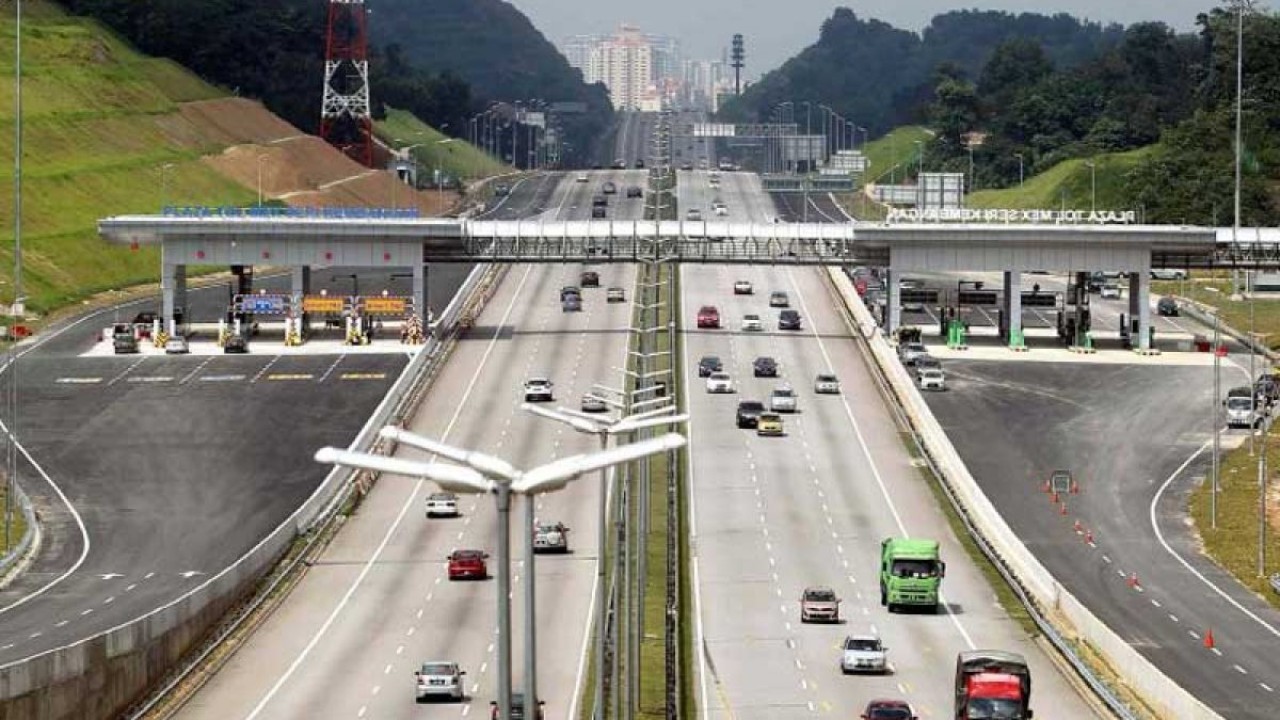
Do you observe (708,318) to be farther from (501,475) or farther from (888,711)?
(501,475)

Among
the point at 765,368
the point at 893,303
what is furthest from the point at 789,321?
the point at 765,368

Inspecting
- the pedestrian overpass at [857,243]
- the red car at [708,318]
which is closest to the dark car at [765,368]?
the pedestrian overpass at [857,243]

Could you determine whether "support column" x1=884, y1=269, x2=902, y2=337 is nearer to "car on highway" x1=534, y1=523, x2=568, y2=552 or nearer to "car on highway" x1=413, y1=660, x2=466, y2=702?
"car on highway" x1=534, y1=523, x2=568, y2=552

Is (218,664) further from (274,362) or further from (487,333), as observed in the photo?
(487,333)

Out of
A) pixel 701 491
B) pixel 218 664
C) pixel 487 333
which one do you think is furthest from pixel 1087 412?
A: pixel 218 664

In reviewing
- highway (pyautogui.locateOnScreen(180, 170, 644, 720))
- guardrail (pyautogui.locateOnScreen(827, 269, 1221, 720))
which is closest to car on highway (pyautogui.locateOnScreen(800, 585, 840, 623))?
guardrail (pyautogui.locateOnScreen(827, 269, 1221, 720))

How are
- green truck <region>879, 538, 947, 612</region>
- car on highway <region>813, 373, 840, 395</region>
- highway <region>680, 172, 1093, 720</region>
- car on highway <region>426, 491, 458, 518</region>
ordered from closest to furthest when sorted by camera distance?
highway <region>680, 172, 1093, 720</region>
green truck <region>879, 538, 947, 612</region>
car on highway <region>426, 491, 458, 518</region>
car on highway <region>813, 373, 840, 395</region>
